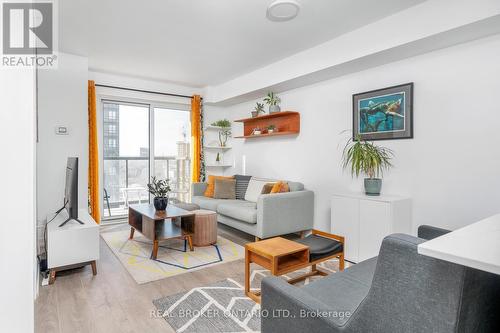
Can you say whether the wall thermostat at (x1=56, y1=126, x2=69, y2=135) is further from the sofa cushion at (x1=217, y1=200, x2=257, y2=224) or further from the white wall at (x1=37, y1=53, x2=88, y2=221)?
the sofa cushion at (x1=217, y1=200, x2=257, y2=224)

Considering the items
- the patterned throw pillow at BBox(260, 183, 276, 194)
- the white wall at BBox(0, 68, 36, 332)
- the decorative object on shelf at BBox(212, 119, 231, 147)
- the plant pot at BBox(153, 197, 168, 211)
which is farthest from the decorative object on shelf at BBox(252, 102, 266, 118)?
the white wall at BBox(0, 68, 36, 332)

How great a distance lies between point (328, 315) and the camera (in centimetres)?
111

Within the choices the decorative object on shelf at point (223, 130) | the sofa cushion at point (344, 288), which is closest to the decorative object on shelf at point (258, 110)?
the decorative object on shelf at point (223, 130)

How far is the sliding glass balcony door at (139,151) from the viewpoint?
4957 millimetres

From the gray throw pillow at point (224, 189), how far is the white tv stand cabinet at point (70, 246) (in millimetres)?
2259

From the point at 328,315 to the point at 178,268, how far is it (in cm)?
212

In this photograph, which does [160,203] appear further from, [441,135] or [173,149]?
[441,135]

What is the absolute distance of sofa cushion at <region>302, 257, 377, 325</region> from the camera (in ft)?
4.73

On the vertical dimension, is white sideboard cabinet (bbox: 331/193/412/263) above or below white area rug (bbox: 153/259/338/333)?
above

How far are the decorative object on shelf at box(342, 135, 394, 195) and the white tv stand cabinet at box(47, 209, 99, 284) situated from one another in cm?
287

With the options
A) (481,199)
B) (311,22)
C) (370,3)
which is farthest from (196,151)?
(481,199)

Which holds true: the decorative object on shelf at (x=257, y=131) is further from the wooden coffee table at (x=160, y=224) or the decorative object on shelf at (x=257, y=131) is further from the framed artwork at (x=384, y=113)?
the wooden coffee table at (x=160, y=224)

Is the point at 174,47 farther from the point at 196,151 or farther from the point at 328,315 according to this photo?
the point at 328,315

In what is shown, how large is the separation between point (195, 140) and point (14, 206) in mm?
4711
